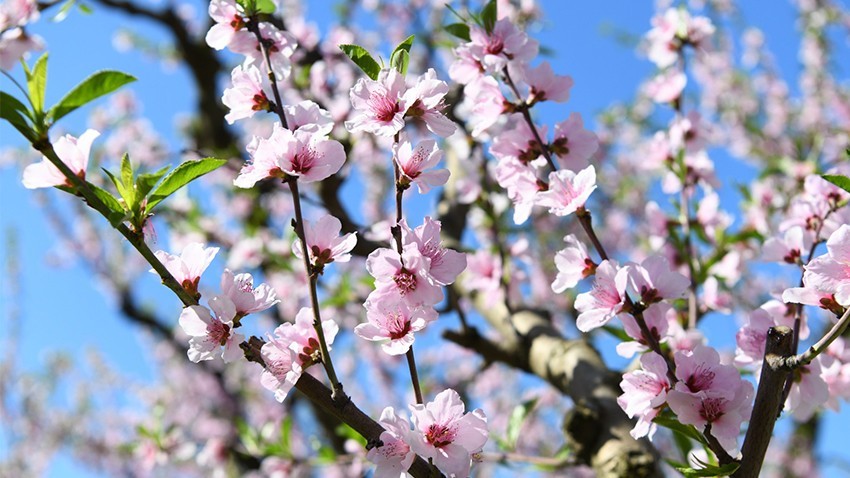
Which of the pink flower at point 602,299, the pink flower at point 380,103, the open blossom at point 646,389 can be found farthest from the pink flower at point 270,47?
the open blossom at point 646,389

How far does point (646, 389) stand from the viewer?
993 mm

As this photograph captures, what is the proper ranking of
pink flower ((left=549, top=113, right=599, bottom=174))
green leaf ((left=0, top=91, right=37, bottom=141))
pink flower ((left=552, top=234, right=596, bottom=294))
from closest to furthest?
green leaf ((left=0, top=91, right=37, bottom=141)) < pink flower ((left=552, top=234, right=596, bottom=294)) < pink flower ((left=549, top=113, right=599, bottom=174))

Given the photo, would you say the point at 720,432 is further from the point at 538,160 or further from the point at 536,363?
the point at 536,363

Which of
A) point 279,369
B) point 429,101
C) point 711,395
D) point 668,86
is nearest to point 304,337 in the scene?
point 279,369

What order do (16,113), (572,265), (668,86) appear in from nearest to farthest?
1. (16,113)
2. (572,265)
3. (668,86)

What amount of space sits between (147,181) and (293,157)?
196 mm

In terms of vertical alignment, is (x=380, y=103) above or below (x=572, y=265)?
above

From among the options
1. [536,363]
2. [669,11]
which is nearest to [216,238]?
[536,363]

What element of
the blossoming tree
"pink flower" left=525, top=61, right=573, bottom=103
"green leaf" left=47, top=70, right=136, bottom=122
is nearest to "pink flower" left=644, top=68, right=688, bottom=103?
the blossoming tree

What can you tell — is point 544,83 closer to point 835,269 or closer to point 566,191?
point 566,191

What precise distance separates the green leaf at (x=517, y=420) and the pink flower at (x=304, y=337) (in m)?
1.06

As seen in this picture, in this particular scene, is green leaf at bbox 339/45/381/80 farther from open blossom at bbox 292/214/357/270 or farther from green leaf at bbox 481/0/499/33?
green leaf at bbox 481/0/499/33

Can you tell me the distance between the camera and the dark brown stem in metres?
0.91

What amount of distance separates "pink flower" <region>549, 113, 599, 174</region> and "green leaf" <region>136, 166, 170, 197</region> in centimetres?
72
